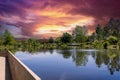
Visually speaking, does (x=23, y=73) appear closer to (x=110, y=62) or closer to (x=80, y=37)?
(x=110, y=62)

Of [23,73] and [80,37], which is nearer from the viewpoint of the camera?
[23,73]

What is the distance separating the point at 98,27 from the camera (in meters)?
108

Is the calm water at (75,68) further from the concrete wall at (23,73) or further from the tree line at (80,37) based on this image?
the tree line at (80,37)

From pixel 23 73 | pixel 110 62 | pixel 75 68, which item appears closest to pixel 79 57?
pixel 110 62

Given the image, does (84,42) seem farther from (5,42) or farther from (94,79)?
(94,79)

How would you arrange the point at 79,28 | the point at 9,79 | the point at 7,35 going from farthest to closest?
the point at 79,28
the point at 7,35
the point at 9,79

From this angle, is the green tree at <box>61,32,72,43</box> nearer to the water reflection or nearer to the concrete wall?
the water reflection

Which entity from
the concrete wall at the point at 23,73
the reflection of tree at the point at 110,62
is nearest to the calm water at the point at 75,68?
the reflection of tree at the point at 110,62

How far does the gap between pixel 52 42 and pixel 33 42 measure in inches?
379

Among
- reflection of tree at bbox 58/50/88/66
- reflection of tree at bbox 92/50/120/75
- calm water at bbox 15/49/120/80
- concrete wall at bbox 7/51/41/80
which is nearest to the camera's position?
concrete wall at bbox 7/51/41/80

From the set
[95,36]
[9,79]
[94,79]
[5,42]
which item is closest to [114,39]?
[95,36]

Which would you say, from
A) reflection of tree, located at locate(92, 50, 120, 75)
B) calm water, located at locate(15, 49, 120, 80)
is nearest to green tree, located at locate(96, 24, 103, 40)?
reflection of tree, located at locate(92, 50, 120, 75)

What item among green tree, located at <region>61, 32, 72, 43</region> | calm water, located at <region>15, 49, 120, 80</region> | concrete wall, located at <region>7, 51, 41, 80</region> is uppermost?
green tree, located at <region>61, 32, 72, 43</region>

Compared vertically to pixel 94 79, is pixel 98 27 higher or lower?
higher
